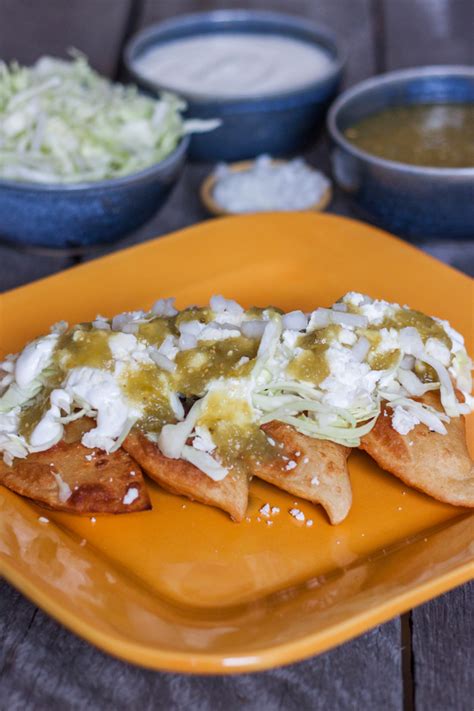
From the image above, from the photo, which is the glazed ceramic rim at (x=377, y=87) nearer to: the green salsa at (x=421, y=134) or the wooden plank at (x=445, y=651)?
the green salsa at (x=421, y=134)

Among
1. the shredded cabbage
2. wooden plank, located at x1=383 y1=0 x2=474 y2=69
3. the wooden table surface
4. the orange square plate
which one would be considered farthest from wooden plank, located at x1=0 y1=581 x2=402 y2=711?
wooden plank, located at x1=383 y1=0 x2=474 y2=69

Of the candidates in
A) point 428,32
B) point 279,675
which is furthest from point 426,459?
point 428,32

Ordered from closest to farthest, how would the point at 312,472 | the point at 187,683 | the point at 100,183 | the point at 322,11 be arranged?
the point at 187,683
the point at 312,472
the point at 100,183
the point at 322,11

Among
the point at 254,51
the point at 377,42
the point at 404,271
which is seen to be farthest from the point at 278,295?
the point at 377,42

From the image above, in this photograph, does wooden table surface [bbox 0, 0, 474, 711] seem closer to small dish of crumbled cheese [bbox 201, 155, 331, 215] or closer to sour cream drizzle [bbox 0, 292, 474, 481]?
sour cream drizzle [bbox 0, 292, 474, 481]

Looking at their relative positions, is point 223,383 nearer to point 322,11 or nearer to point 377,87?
point 377,87

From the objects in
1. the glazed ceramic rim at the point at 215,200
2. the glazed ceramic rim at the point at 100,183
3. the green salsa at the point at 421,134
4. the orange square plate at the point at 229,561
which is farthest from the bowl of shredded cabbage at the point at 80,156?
the green salsa at the point at 421,134
